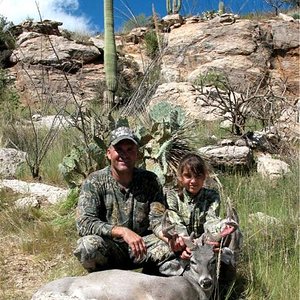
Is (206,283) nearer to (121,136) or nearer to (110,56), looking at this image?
(121,136)

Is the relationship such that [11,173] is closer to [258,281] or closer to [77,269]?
[77,269]

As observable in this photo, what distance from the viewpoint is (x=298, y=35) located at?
54.9 feet

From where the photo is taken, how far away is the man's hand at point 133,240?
3.59 metres

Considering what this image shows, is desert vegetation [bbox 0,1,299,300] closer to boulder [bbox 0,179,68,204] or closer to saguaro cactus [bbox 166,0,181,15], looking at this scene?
boulder [bbox 0,179,68,204]

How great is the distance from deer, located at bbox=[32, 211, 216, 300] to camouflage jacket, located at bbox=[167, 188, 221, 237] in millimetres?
543

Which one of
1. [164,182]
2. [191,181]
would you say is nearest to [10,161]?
[164,182]

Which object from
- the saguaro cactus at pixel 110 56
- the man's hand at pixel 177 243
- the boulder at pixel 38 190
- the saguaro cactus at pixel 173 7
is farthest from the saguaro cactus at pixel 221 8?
the man's hand at pixel 177 243

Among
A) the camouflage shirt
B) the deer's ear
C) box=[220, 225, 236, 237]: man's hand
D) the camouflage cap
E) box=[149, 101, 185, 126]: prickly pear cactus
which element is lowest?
the deer's ear

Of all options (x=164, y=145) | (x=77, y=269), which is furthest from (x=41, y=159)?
(x=77, y=269)

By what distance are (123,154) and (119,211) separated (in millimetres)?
422

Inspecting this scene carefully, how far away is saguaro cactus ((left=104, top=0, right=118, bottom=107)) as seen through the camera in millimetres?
7977

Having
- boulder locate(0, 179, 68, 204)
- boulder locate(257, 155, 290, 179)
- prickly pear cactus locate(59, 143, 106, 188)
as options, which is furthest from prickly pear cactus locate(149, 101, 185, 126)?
boulder locate(257, 155, 290, 179)

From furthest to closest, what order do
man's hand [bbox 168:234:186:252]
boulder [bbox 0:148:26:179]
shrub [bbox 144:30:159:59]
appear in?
shrub [bbox 144:30:159:59] < boulder [bbox 0:148:26:179] < man's hand [bbox 168:234:186:252]

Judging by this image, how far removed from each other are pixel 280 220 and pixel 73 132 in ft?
11.1
